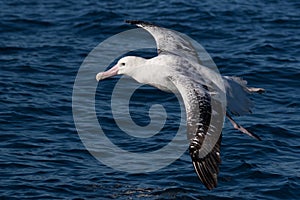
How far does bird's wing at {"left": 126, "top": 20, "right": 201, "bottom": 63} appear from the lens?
12.6m

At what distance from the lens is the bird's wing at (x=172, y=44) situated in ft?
41.4

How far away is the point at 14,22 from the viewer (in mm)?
19844

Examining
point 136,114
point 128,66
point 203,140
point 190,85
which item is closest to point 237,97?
point 190,85

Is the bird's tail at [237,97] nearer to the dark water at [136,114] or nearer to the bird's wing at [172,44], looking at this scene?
the bird's wing at [172,44]

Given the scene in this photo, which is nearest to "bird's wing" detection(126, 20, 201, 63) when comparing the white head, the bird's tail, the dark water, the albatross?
the albatross

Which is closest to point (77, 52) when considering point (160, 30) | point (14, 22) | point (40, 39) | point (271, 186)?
point (40, 39)

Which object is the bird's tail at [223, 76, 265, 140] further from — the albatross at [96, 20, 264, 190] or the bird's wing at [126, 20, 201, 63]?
the bird's wing at [126, 20, 201, 63]

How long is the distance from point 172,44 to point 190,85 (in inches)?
99.4

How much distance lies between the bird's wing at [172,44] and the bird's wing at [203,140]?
2.57 m

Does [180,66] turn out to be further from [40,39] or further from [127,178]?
[40,39]

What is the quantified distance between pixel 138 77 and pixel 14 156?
2484mm

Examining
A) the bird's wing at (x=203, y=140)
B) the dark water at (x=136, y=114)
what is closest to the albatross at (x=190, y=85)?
the bird's wing at (x=203, y=140)

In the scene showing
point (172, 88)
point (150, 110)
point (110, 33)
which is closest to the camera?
point (172, 88)

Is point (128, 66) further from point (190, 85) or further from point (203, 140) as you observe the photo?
point (203, 140)
